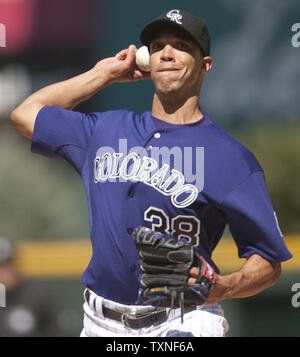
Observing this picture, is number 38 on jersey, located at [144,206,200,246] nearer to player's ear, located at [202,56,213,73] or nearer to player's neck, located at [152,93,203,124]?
player's neck, located at [152,93,203,124]

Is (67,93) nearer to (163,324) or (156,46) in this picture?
(156,46)

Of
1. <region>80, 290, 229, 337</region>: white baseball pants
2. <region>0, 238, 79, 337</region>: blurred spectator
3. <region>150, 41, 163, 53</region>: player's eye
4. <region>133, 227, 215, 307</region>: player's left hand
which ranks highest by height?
<region>150, 41, 163, 53</region>: player's eye

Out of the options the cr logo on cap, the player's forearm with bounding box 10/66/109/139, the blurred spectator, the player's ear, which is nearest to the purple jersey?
the player's forearm with bounding box 10/66/109/139

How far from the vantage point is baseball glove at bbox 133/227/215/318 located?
330 cm

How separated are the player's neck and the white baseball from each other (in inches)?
8.7

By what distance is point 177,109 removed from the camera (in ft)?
12.8

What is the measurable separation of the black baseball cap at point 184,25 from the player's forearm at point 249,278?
103 cm

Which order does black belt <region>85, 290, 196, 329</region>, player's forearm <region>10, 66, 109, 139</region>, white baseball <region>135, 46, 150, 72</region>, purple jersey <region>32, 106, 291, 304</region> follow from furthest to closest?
player's forearm <region>10, 66, 109, 139</region>, white baseball <region>135, 46, 150, 72</region>, black belt <region>85, 290, 196, 329</region>, purple jersey <region>32, 106, 291, 304</region>

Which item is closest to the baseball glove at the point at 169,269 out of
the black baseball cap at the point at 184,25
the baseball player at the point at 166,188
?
the baseball player at the point at 166,188

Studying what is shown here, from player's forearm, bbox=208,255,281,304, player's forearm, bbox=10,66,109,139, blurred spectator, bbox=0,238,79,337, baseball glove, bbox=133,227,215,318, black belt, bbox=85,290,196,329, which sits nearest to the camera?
baseball glove, bbox=133,227,215,318

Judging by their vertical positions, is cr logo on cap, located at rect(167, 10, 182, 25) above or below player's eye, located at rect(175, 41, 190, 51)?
above

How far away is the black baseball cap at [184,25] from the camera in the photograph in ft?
12.5

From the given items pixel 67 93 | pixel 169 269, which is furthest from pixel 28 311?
pixel 169 269
